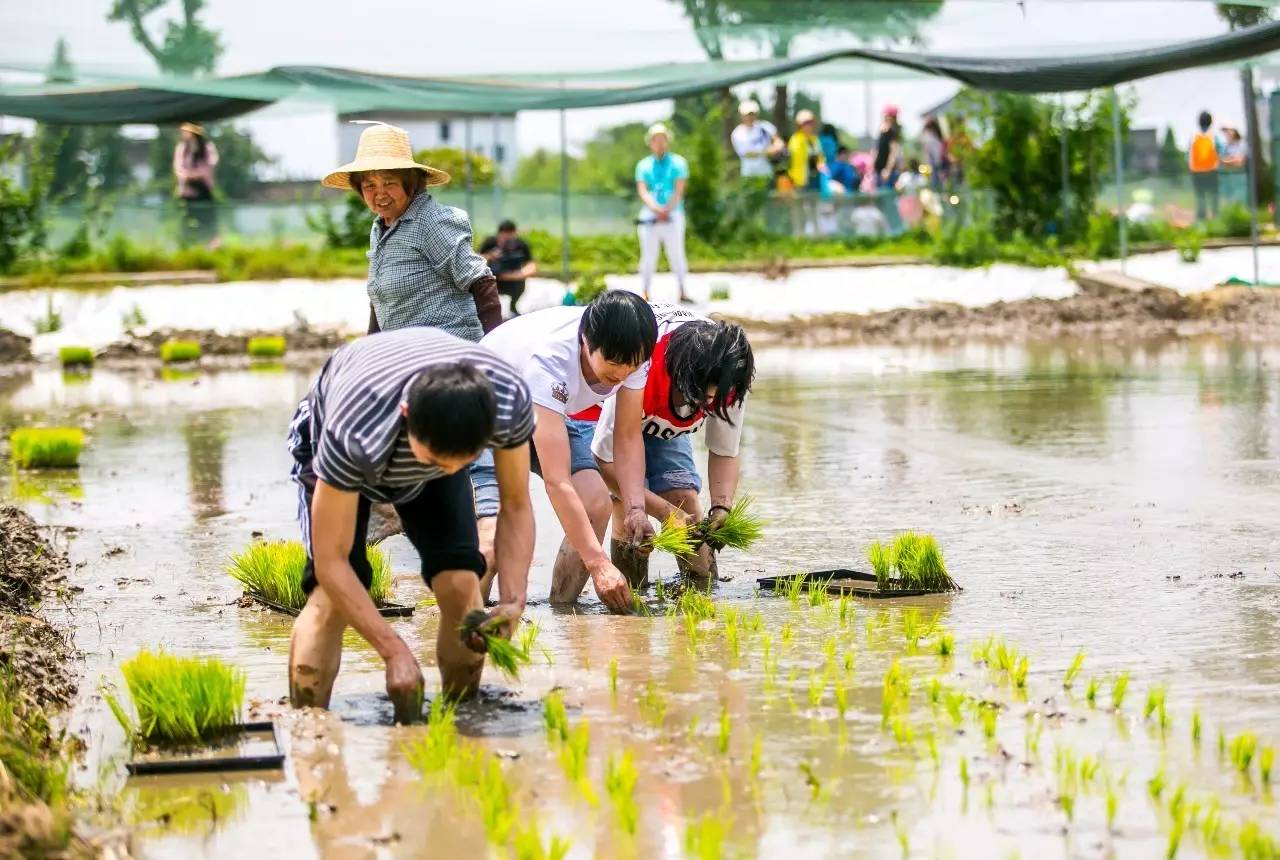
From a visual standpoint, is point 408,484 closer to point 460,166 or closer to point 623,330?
point 623,330

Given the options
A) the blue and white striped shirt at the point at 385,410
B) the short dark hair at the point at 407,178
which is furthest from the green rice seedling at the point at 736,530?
the blue and white striped shirt at the point at 385,410

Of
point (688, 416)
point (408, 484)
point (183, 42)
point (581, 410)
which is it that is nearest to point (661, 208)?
point (183, 42)

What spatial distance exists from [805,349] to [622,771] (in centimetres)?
1445

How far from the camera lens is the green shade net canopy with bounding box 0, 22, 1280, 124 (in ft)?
52.2

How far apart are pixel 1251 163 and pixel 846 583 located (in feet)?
52.8

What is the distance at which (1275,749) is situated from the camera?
13.4ft

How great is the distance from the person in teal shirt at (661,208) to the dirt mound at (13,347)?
680cm

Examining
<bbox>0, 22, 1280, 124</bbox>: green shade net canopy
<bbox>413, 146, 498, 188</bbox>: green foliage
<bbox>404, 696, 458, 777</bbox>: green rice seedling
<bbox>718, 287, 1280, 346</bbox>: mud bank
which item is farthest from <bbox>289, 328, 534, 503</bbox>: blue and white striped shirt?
<bbox>413, 146, 498, 188</bbox>: green foliage

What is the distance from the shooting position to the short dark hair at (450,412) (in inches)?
158

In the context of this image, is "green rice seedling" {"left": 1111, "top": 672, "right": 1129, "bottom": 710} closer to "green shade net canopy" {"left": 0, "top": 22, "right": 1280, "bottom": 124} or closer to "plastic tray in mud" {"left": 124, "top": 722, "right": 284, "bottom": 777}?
"plastic tray in mud" {"left": 124, "top": 722, "right": 284, "bottom": 777}

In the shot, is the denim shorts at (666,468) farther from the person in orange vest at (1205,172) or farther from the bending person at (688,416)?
the person in orange vest at (1205,172)

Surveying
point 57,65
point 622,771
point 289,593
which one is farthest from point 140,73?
point 622,771

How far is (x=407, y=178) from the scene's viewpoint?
257 inches

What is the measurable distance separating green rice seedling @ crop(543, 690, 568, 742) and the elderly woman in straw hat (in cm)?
228
